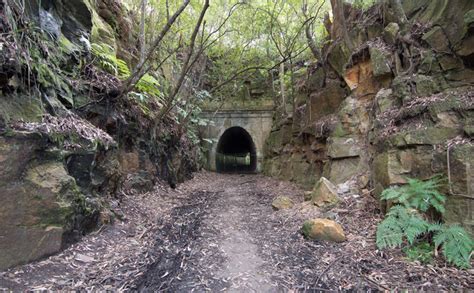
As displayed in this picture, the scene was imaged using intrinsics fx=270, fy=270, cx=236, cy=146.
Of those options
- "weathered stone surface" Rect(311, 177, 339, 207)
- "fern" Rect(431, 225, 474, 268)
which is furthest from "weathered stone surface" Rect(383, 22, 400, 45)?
"fern" Rect(431, 225, 474, 268)

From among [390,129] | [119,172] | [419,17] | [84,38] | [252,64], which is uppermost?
[252,64]

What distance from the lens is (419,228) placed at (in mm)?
2857

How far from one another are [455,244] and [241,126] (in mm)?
14264

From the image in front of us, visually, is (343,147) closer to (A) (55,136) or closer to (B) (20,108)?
(A) (55,136)

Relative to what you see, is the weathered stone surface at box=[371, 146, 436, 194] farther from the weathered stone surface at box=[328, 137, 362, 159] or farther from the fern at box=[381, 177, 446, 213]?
the weathered stone surface at box=[328, 137, 362, 159]

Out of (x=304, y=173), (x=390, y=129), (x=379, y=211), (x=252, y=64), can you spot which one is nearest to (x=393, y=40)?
(x=390, y=129)

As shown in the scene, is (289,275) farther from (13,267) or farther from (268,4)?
(268,4)

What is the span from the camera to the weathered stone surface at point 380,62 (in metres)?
5.21

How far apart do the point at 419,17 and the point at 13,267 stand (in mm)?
6770

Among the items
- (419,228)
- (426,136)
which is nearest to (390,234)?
(419,228)

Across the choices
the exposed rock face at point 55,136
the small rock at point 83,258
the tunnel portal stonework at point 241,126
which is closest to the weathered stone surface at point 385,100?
the exposed rock face at point 55,136

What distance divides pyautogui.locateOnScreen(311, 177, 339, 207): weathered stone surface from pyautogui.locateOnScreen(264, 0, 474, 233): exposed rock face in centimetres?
63

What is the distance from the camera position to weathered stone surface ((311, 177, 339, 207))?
4723mm

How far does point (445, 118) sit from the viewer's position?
11.3ft
